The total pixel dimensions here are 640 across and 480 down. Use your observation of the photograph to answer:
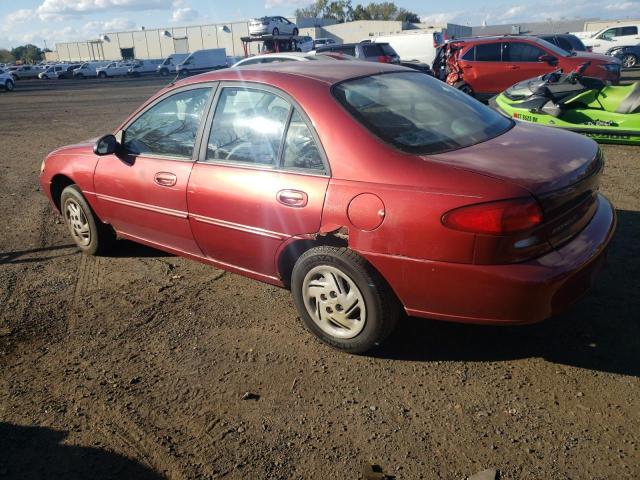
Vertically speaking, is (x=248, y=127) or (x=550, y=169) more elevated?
(x=248, y=127)

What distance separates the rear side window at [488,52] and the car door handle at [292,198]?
12204 millimetres

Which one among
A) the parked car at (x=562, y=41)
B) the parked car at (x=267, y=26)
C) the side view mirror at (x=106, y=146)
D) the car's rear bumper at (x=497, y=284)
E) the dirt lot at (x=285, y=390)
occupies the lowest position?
the dirt lot at (x=285, y=390)

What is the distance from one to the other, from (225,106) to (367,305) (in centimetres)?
172

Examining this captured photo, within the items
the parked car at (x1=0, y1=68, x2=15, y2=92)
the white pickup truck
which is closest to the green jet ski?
the white pickup truck

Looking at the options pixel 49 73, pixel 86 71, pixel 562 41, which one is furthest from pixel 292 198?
pixel 49 73

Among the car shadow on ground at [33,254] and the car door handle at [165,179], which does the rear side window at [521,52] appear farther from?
the car door handle at [165,179]

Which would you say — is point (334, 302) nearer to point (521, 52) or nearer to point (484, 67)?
point (484, 67)

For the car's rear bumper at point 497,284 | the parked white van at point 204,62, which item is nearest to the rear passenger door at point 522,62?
the car's rear bumper at point 497,284

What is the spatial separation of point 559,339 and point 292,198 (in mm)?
1790

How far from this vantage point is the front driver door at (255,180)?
124 inches

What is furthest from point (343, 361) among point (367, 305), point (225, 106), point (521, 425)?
point (225, 106)

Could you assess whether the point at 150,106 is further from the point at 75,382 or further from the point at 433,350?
the point at 433,350

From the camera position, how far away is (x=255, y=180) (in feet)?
11.1

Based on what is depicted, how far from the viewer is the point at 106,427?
108 inches
